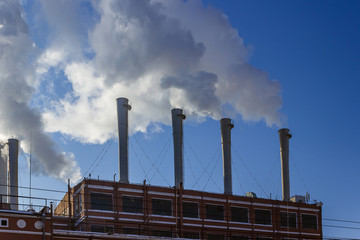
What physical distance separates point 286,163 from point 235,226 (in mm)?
16776

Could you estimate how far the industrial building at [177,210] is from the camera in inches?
2589

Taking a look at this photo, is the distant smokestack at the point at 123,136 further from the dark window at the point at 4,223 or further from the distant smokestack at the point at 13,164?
the dark window at the point at 4,223

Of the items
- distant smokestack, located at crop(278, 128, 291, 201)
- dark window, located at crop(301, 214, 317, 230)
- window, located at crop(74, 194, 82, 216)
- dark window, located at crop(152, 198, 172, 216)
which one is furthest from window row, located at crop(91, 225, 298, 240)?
distant smokestack, located at crop(278, 128, 291, 201)

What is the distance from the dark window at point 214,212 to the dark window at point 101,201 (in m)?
12.5

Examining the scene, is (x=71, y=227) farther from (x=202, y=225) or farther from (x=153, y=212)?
(x=202, y=225)

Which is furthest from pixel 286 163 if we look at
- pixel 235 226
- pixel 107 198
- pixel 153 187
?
pixel 107 198

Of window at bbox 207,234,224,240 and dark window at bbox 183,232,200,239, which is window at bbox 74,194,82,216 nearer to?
dark window at bbox 183,232,200,239

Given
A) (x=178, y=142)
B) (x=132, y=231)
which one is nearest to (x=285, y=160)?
(x=178, y=142)

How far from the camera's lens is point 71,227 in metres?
67.6

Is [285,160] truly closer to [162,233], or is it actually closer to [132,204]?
[162,233]

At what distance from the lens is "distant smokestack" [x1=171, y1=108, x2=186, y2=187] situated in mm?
75531

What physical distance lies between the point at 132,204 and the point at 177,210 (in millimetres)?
5539

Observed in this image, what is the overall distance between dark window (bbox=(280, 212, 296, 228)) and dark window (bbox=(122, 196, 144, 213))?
19.8m

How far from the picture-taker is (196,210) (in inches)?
2800
